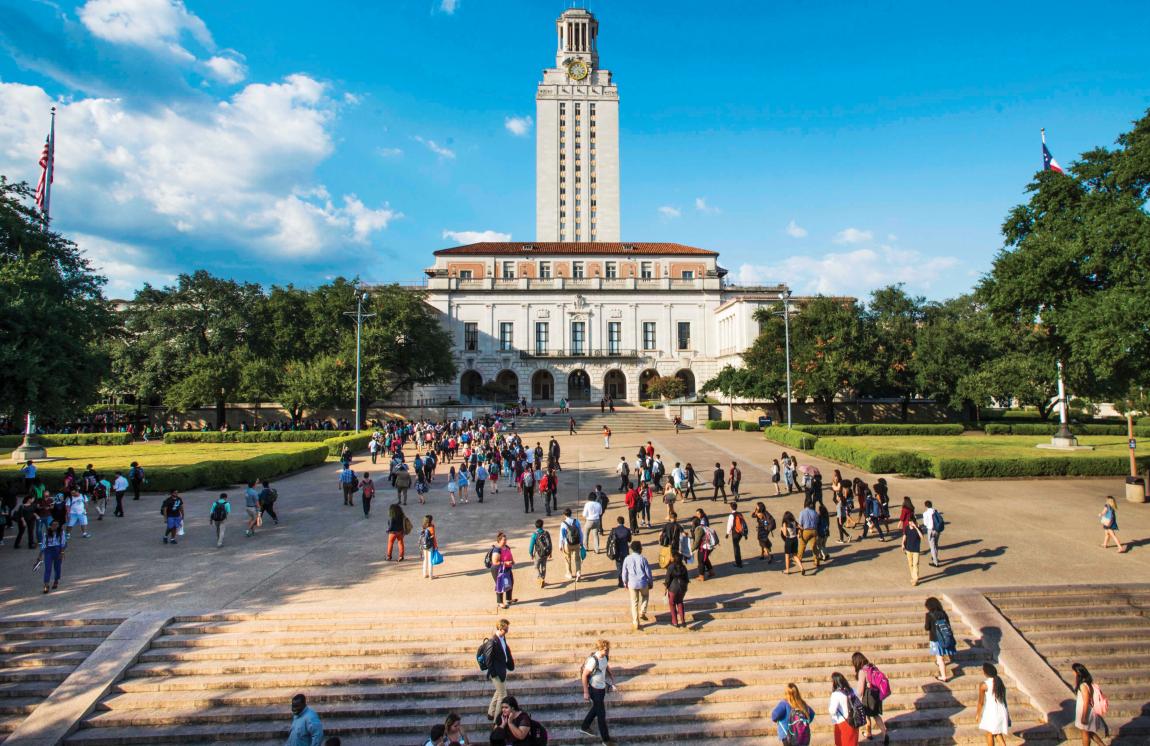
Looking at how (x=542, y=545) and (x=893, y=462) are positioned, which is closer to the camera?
(x=542, y=545)

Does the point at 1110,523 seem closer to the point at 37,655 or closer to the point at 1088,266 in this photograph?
the point at 1088,266

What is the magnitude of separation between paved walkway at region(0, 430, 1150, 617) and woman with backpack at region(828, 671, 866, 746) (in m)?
4.71

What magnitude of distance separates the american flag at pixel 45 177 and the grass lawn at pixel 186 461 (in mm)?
12979

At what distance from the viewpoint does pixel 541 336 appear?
65.0 m

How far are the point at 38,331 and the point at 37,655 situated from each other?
53.9ft

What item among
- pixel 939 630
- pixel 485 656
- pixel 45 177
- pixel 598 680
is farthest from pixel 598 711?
pixel 45 177

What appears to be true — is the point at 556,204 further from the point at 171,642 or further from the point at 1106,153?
the point at 171,642

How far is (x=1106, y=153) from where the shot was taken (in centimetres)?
2320

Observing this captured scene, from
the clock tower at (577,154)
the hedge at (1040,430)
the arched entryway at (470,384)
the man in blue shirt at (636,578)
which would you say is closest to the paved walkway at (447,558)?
the man in blue shirt at (636,578)

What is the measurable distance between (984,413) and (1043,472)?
34.6 metres

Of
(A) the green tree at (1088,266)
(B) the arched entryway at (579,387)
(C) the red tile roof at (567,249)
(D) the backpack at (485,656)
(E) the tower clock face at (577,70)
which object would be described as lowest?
(D) the backpack at (485,656)

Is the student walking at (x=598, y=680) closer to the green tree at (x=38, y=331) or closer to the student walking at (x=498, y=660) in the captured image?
the student walking at (x=498, y=660)

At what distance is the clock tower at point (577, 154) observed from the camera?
83.7 meters

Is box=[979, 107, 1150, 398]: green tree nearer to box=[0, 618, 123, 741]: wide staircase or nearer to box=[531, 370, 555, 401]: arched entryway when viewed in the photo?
box=[0, 618, 123, 741]: wide staircase
